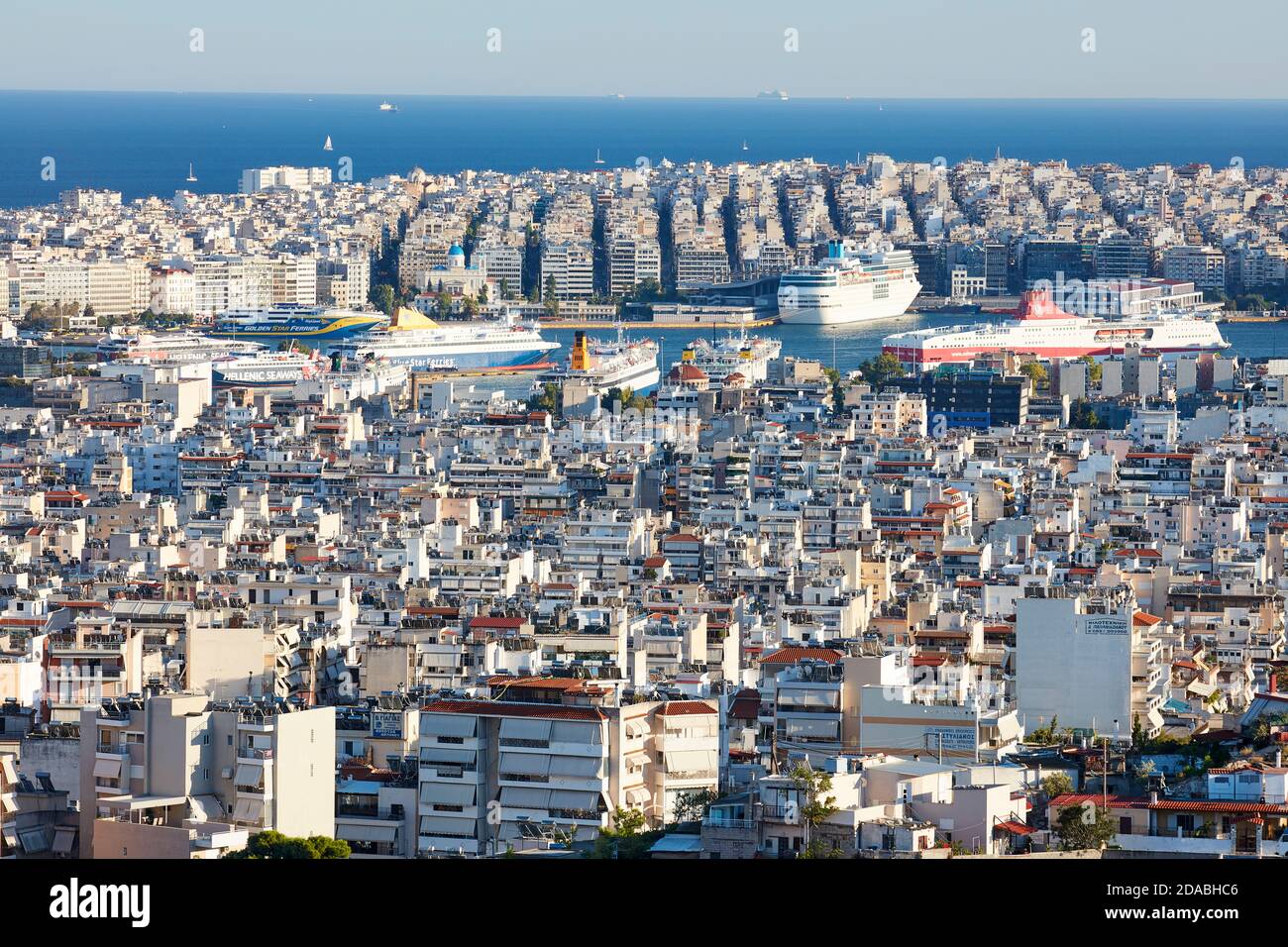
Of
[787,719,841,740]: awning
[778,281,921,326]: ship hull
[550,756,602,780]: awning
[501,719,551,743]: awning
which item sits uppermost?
[501,719,551,743]: awning

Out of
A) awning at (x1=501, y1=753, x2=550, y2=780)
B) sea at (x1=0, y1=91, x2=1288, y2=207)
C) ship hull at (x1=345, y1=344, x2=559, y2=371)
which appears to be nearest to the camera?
awning at (x1=501, y1=753, x2=550, y2=780)

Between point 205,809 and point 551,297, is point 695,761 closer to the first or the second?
point 205,809

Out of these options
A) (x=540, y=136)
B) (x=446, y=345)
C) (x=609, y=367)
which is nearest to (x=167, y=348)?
(x=446, y=345)

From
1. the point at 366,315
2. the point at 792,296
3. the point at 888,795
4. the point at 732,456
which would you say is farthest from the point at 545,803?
the point at 792,296

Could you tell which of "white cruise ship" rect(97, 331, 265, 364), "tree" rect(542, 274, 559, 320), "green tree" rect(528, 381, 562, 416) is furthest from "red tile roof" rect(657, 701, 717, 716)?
"tree" rect(542, 274, 559, 320)

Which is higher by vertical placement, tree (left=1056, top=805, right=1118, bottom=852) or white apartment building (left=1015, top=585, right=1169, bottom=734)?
tree (left=1056, top=805, right=1118, bottom=852)

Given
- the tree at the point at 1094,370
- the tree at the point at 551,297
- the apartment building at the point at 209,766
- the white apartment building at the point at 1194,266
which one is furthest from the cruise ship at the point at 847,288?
the apartment building at the point at 209,766

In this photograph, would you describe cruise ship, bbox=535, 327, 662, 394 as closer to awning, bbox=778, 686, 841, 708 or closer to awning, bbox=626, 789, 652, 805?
awning, bbox=778, 686, 841, 708
